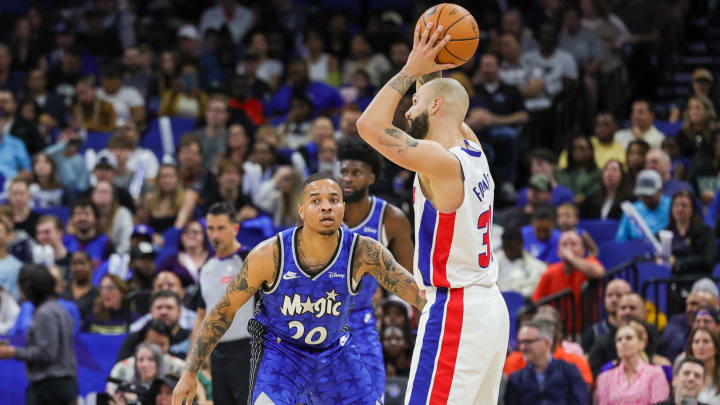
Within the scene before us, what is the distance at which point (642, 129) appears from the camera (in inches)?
499

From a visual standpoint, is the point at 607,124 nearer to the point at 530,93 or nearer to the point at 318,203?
the point at 530,93

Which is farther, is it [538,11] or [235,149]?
[538,11]

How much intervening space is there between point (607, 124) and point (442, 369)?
7.61 metres

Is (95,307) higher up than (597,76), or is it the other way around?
(597,76)

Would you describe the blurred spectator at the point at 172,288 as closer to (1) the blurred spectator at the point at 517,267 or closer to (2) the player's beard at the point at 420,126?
(1) the blurred spectator at the point at 517,267

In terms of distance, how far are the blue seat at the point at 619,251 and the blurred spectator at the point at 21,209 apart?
19.3 feet

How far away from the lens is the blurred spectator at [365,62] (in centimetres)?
1441

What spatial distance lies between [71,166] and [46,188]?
380 millimetres

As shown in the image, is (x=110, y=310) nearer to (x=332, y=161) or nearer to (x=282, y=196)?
(x=282, y=196)

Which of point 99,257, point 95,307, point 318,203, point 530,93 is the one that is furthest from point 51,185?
point 318,203

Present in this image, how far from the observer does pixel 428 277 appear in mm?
5617

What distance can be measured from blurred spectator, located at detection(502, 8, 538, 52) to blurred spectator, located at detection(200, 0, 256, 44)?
3.63 m

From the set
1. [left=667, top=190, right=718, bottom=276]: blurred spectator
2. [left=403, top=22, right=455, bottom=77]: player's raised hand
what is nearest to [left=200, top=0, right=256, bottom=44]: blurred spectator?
[left=667, top=190, right=718, bottom=276]: blurred spectator

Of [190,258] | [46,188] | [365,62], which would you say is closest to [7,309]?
[190,258]
